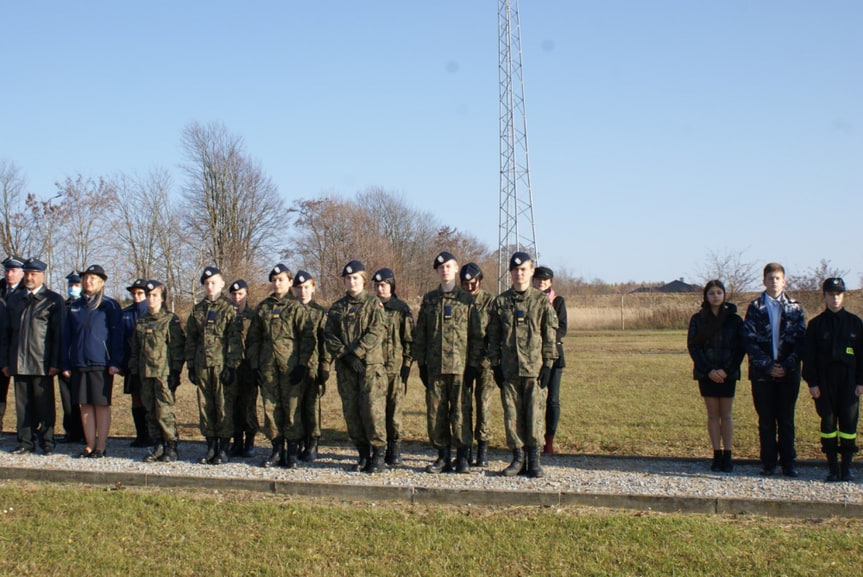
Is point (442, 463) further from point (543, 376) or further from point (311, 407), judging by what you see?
point (311, 407)

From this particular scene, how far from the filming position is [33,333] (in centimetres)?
884

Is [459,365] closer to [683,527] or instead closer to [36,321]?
[683,527]

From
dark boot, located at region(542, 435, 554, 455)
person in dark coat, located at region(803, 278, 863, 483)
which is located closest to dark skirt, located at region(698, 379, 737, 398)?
person in dark coat, located at region(803, 278, 863, 483)

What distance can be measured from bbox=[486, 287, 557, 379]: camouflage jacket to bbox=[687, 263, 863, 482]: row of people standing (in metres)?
1.64

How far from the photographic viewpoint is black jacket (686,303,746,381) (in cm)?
742

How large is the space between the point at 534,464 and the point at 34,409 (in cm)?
631

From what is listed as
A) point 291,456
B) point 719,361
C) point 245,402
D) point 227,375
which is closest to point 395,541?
point 291,456

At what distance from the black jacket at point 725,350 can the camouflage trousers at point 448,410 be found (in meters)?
2.42

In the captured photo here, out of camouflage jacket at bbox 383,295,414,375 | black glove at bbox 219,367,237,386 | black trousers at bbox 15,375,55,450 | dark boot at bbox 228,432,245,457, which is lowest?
dark boot at bbox 228,432,245,457

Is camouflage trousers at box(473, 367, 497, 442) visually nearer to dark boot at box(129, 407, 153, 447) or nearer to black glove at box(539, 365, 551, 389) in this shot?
black glove at box(539, 365, 551, 389)

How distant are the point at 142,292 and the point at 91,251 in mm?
28882

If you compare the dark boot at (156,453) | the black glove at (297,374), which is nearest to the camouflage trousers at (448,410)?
the black glove at (297,374)

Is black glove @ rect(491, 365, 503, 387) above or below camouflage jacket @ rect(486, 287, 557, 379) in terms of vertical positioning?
below

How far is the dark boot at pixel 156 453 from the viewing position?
818 centimetres
